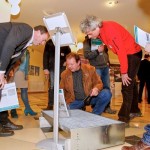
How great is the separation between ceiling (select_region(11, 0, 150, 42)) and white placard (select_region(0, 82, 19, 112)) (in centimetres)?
238

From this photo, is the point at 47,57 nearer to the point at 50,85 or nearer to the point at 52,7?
the point at 50,85

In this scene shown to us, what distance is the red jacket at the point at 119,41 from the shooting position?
1719 millimetres

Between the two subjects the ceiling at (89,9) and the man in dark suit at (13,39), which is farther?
the ceiling at (89,9)

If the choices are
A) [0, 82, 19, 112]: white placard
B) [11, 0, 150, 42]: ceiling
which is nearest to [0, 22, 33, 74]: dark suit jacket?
[0, 82, 19, 112]: white placard

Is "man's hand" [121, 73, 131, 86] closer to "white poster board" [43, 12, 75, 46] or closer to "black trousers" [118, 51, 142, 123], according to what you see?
"black trousers" [118, 51, 142, 123]

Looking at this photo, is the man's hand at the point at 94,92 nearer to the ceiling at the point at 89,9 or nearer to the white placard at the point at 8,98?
the white placard at the point at 8,98

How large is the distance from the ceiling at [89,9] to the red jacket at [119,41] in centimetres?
185

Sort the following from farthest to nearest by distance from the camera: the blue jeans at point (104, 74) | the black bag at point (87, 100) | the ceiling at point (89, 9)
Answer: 1. the ceiling at point (89, 9)
2. the blue jeans at point (104, 74)
3. the black bag at point (87, 100)

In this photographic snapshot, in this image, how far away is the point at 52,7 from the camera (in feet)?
13.0

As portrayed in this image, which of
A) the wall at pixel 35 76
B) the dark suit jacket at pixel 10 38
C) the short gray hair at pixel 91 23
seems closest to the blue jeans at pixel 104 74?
the short gray hair at pixel 91 23

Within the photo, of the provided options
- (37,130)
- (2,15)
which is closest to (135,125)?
(37,130)

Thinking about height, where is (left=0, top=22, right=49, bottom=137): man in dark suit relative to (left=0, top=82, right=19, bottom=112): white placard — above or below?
above

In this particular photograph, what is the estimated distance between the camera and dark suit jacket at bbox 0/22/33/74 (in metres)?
1.28

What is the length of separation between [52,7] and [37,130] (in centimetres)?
274
